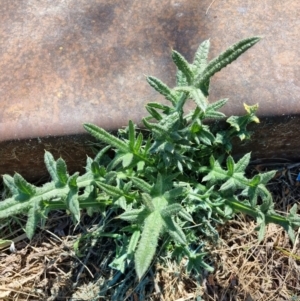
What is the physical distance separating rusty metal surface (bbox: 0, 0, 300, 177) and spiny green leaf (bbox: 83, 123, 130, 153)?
0.34ft

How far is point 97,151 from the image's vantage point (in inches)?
69.1

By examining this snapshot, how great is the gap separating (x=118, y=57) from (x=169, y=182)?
0.49 m

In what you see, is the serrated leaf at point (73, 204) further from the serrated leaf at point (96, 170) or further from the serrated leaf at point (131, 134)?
the serrated leaf at point (131, 134)

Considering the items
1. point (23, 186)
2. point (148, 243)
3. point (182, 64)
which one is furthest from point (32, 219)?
point (182, 64)

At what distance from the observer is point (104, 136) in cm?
153

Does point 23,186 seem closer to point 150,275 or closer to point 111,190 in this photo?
point 111,190

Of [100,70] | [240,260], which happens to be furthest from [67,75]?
[240,260]

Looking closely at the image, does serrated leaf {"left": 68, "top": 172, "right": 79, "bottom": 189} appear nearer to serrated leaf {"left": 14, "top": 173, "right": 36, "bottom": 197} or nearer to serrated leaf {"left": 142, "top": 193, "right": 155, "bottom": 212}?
serrated leaf {"left": 14, "top": 173, "right": 36, "bottom": 197}

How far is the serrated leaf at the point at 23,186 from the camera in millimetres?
1380

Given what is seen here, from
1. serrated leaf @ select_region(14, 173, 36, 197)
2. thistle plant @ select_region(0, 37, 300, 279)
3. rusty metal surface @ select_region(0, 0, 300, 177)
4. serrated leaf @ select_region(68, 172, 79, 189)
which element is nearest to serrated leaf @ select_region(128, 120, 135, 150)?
thistle plant @ select_region(0, 37, 300, 279)

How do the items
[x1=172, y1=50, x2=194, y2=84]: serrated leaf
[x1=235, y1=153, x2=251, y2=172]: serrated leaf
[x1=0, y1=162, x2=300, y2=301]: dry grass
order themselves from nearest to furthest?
[x1=172, y1=50, x2=194, y2=84]: serrated leaf
[x1=235, y1=153, x2=251, y2=172]: serrated leaf
[x1=0, y1=162, x2=300, y2=301]: dry grass

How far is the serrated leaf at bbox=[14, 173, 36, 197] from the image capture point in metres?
1.38

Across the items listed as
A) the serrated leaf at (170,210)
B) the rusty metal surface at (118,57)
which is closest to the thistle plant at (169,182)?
the serrated leaf at (170,210)

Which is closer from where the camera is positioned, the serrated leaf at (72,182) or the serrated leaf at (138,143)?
the serrated leaf at (72,182)
